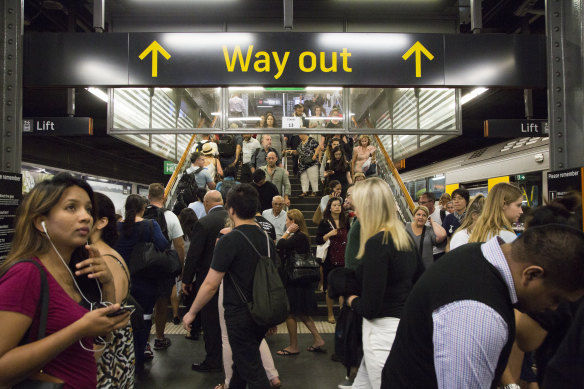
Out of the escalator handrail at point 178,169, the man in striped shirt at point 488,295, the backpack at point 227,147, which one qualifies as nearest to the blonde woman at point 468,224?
the man in striped shirt at point 488,295

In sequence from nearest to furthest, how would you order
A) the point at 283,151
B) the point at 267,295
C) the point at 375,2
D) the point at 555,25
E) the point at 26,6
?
the point at 267,295, the point at 555,25, the point at 375,2, the point at 26,6, the point at 283,151

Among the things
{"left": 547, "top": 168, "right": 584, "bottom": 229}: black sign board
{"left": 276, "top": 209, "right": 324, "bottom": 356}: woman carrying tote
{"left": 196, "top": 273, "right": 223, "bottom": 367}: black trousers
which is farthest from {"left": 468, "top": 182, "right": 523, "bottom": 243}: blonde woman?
{"left": 196, "top": 273, "right": 223, "bottom": 367}: black trousers

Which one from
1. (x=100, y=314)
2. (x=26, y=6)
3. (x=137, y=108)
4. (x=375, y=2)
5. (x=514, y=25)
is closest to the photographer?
(x=100, y=314)

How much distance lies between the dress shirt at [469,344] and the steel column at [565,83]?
12.3 ft

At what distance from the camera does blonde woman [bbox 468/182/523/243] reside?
112 inches

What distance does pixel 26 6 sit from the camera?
25.0ft

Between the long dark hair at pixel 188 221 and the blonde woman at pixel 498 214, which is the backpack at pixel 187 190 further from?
the blonde woman at pixel 498 214

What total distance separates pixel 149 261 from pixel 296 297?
177 centimetres

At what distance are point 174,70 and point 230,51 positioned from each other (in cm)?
62

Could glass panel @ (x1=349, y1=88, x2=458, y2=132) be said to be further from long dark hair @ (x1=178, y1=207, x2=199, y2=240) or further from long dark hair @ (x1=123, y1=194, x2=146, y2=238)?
long dark hair @ (x1=123, y1=194, x2=146, y2=238)

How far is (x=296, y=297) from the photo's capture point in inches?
190

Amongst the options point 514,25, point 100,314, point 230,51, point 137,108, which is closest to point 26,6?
point 137,108

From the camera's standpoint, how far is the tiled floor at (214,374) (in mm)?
4023

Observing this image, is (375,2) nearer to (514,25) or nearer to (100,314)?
(514,25)
